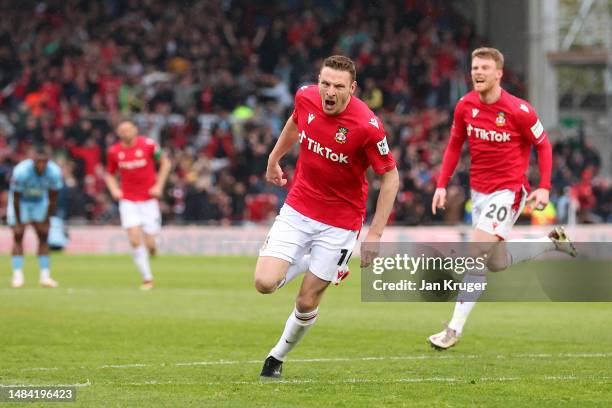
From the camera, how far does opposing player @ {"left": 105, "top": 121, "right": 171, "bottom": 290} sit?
19.1 metres

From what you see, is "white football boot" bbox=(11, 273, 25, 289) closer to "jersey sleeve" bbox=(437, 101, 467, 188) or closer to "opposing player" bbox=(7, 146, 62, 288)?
"opposing player" bbox=(7, 146, 62, 288)

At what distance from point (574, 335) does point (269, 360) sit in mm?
4531

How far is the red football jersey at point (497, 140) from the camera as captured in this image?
1170 centimetres

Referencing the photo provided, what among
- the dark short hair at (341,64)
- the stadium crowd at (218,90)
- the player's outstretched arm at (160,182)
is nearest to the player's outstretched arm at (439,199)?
the dark short hair at (341,64)

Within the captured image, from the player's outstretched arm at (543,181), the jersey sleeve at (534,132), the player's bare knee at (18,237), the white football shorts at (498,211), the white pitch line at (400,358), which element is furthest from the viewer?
the player's bare knee at (18,237)

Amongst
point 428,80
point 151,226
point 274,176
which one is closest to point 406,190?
point 428,80

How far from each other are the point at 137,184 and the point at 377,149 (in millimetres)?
10808

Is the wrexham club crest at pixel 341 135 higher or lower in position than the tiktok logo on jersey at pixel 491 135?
higher

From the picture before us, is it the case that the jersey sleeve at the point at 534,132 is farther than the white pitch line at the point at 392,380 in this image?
Yes

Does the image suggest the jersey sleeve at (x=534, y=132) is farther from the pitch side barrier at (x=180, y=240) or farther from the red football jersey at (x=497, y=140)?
Answer: the pitch side barrier at (x=180, y=240)

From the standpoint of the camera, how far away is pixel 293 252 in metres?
9.23

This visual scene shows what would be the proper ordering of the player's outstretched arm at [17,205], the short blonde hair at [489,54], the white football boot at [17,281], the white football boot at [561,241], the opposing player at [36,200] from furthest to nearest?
1. the player's outstretched arm at [17,205]
2. the white football boot at [17,281]
3. the opposing player at [36,200]
4. the white football boot at [561,241]
5. the short blonde hair at [489,54]

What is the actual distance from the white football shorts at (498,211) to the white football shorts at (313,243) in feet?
9.25

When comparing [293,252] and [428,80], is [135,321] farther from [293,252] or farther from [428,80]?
[428,80]
